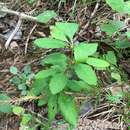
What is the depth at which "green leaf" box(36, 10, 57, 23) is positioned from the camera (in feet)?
8.29

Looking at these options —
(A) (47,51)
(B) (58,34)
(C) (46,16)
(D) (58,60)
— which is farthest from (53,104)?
(C) (46,16)

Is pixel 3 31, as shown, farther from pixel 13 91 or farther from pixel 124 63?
pixel 124 63

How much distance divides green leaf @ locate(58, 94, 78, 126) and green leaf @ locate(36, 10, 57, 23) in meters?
0.79

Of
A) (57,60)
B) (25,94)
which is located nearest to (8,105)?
(25,94)

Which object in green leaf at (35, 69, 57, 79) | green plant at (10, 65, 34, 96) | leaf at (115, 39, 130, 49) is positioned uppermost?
Result: leaf at (115, 39, 130, 49)

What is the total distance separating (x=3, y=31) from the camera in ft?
8.98

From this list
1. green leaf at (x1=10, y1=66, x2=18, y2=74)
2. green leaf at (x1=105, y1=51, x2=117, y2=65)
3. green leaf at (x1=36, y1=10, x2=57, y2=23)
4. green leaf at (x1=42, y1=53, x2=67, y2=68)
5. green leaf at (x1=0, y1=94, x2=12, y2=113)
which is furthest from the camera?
green leaf at (x1=36, y1=10, x2=57, y2=23)

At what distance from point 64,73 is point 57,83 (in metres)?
0.08

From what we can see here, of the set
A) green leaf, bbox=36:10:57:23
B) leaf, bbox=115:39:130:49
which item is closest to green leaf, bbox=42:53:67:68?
leaf, bbox=115:39:130:49

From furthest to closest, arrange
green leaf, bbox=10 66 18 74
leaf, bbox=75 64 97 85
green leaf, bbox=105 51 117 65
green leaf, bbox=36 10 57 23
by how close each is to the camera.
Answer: green leaf, bbox=36 10 57 23, green leaf, bbox=10 66 18 74, green leaf, bbox=105 51 117 65, leaf, bbox=75 64 97 85

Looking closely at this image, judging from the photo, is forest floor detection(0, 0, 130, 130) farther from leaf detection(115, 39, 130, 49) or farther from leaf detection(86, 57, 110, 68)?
leaf detection(86, 57, 110, 68)

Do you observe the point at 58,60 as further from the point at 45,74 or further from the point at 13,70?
the point at 13,70

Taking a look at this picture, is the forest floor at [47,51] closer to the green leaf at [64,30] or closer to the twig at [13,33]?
the twig at [13,33]

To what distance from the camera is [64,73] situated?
1.85 metres
